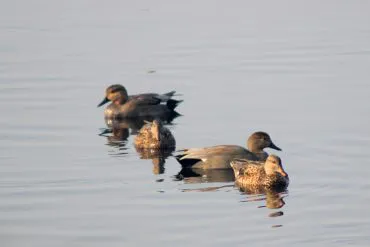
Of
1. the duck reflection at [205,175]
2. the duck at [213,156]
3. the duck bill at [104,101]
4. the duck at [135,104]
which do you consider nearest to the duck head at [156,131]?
the duck at [213,156]

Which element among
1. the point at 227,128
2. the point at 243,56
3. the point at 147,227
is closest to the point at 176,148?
the point at 227,128

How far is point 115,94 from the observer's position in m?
23.2

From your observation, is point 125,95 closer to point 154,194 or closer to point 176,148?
point 176,148

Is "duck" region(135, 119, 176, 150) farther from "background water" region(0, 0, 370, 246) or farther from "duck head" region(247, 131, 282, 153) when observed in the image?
"duck head" region(247, 131, 282, 153)

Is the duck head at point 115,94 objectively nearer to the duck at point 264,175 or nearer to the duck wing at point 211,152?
the duck wing at point 211,152

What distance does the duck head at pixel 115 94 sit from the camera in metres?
23.1

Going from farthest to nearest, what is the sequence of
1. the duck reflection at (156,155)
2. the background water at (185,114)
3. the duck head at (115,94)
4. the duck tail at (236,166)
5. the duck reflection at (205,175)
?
the duck head at (115,94), the duck reflection at (156,155), the duck reflection at (205,175), the duck tail at (236,166), the background water at (185,114)

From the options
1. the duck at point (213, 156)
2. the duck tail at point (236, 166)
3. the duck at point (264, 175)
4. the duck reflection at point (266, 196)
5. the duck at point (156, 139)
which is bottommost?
the duck reflection at point (266, 196)

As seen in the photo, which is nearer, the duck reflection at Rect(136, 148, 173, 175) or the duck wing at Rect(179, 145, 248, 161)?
the duck wing at Rect(179, 145, 248, 161)

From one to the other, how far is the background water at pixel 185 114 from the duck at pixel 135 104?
1.03ft

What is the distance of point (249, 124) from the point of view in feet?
67.3

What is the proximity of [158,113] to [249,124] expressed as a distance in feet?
11.1

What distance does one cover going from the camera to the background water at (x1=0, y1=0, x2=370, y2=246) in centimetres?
1435

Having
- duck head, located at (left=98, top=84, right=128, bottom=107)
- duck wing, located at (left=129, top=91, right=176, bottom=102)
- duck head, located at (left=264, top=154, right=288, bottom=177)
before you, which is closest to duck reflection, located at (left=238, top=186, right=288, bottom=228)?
duck head, located at (left=264, top=154, right=288, bottom=177)
